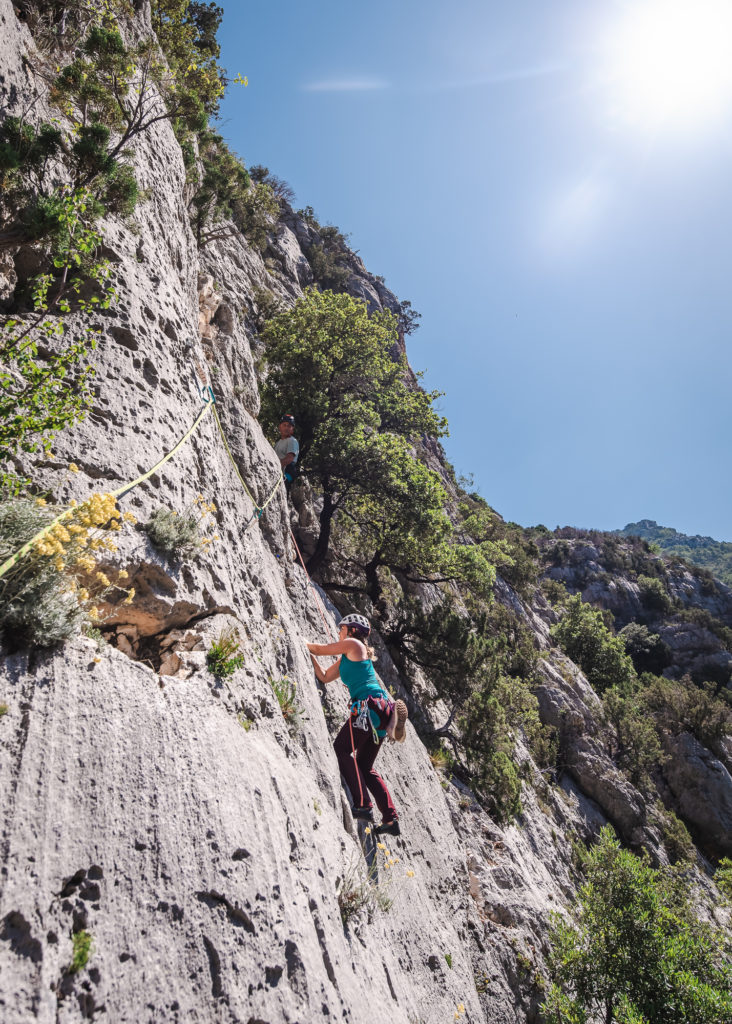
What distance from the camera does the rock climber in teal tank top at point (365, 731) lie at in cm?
650

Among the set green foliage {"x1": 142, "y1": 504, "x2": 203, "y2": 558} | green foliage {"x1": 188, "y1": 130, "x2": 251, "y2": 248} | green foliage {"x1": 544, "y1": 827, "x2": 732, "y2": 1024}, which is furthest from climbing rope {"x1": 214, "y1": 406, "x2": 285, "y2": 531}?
green foliage {"x1": 544, "y1": 827, "x2": 732, "y2": 1024}

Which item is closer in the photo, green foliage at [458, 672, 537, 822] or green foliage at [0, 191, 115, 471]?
green foliage at [0, 191, 115, 471]

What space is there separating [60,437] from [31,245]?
2.02 meters

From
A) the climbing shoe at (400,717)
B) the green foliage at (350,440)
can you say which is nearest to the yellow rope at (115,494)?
the climbing shoe at (400,717)

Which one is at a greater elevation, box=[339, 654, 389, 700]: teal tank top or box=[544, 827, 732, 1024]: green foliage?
box=[339, 654, 389, 700]: teal tank top

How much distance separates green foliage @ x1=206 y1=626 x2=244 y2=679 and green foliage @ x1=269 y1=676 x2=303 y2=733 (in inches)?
36.3

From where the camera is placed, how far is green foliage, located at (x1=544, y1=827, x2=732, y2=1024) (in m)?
9.53

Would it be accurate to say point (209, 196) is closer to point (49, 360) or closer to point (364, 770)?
point (49, 360)

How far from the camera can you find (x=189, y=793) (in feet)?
11.5

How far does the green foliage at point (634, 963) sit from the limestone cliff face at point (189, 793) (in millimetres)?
874

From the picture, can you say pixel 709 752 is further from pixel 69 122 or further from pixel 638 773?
pixel 69 122

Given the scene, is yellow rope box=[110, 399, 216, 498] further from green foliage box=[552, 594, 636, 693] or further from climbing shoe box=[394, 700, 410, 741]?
green foliage box=[552, 594, 636, 693]

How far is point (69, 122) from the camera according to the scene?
611 cm

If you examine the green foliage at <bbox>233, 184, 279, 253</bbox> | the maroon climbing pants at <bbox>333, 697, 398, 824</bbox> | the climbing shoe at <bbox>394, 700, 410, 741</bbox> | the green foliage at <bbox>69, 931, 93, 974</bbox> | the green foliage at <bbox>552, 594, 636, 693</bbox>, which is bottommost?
the green foliage at <bbox>69, 931, 93, 974</bbox>
